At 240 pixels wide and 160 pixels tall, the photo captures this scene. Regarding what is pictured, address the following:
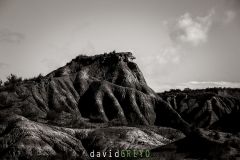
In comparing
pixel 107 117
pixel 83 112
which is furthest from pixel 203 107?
pixel 83 112

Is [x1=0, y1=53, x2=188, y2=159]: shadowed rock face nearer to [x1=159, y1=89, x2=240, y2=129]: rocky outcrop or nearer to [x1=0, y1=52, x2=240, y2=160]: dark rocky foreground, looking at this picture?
[x1=0, y1=52, x2=240, y2=160]: dark rocky foreground

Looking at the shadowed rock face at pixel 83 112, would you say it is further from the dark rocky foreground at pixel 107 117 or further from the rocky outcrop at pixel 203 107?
the rocky outcrop at pixel 203 107

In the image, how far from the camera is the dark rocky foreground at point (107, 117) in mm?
41938

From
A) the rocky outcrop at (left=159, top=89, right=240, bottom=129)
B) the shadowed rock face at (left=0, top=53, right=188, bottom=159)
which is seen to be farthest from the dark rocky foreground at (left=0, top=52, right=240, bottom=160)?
the rocky outcrop at (left=159, top=89, right=240, bottom=129)

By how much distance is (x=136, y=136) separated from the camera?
5628cm

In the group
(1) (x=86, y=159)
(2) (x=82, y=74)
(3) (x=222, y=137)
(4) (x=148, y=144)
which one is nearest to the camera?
(3) (x=222, y=137)

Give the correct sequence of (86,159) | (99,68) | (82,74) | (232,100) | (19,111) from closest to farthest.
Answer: (86,159) < (19,111) < (82,74) < (99,68) < (232,100)

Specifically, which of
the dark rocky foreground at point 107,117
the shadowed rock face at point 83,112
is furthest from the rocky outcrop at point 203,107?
the shadowed rock face at point 83,112

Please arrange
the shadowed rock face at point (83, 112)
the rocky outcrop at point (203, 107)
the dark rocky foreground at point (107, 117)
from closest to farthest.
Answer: the dark rocky foreground at point (107, 117), the shadowed rock face at point (83, 112), the rocky outcrop at point (203, 107)

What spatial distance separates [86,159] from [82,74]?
66.3 m

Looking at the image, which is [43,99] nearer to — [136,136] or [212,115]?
[136,136]

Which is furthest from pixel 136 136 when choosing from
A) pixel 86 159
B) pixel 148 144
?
pixel 86 159

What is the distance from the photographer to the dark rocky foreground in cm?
4194

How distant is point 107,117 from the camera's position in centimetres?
9669
